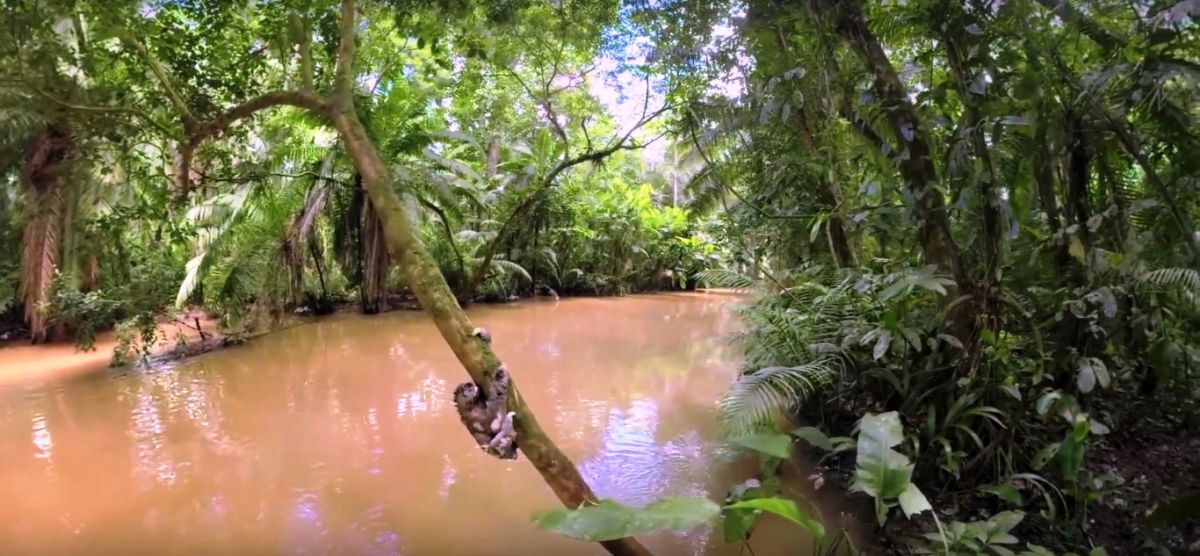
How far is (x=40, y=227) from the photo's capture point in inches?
343

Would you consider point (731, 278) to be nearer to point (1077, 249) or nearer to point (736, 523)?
point (1077, 249)

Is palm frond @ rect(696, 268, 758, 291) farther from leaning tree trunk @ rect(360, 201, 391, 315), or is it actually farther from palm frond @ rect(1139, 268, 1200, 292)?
leaning tree trunk @ rect(360, 201, 391, 315)

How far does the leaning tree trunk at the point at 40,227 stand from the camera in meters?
8.33

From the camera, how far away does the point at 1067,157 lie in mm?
2918

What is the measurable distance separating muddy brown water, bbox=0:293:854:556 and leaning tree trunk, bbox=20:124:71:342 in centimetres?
109

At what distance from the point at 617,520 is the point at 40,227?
10.3 m

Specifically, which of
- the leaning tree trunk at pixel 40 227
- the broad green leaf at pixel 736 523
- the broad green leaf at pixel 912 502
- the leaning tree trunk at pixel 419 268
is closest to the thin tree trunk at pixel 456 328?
the leaning tree trunk at pixel 419 268

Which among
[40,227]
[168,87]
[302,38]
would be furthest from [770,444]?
[40,227]

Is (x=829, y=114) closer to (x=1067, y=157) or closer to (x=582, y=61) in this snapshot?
(x=1067, y=157)

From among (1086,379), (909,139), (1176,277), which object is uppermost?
(909,139)

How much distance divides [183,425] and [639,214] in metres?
13.3

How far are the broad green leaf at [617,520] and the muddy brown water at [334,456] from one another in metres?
1.57

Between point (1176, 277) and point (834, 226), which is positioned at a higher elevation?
point (834, 226)

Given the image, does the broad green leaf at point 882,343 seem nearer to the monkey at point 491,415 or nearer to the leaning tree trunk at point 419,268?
the leaning tree trunk at point 419,268
